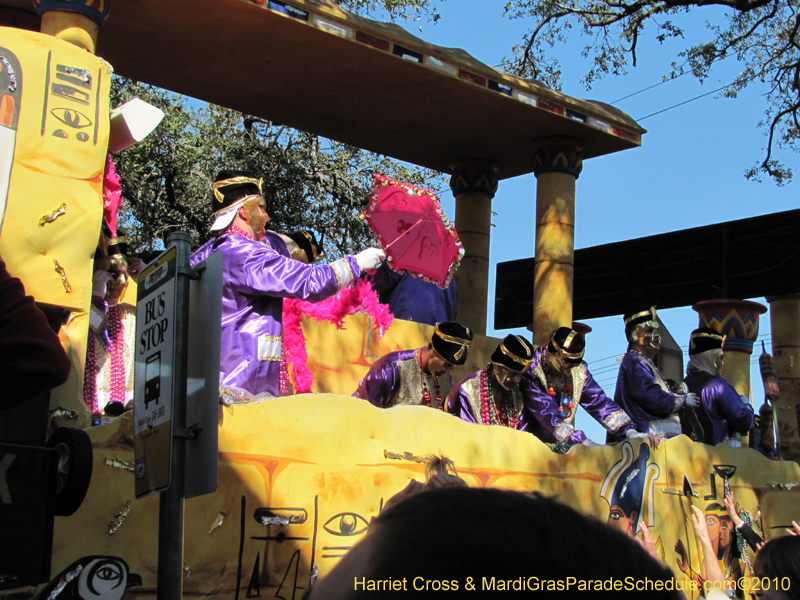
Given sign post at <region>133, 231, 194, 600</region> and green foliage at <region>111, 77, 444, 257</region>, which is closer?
sign post at <region>133, 231, 194, 600</region>

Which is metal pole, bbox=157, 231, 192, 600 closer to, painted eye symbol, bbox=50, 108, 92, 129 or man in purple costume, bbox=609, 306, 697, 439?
painted eye symbol, bbox=50, 108, 92, 129

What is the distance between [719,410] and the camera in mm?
7473

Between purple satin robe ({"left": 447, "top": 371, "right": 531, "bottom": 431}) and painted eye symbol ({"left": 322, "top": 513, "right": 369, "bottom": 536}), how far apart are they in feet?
6.03

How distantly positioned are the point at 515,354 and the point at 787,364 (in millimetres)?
7441

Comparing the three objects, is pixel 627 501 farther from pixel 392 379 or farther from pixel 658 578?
pixel 658 578

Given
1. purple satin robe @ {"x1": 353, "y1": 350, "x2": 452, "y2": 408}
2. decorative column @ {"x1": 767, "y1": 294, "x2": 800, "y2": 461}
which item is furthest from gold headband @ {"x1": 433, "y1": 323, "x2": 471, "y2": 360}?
decorative column @ {"x1": 767, "y1": 294, "x2": 800, "y2": 461}

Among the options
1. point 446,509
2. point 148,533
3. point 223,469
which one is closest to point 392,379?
point 223,469

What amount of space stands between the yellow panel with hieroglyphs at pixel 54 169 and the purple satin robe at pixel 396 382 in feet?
7.44

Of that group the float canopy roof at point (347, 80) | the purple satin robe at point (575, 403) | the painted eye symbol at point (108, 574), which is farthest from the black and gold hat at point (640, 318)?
the painted eye symbol at point (108, 574)

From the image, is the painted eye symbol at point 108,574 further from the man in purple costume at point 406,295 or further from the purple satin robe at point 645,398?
the purple satin robe at point 645,398

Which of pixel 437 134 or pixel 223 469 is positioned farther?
pixel 437 134

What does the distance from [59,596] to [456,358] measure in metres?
3.07

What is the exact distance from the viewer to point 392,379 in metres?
5.87

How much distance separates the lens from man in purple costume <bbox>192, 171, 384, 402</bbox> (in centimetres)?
449
